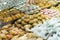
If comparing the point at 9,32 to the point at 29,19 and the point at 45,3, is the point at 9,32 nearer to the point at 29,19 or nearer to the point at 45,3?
the point at 29,19

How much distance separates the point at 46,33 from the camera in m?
1.93

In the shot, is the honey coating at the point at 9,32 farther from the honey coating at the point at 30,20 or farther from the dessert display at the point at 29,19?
the honey coating at the point at 30,20

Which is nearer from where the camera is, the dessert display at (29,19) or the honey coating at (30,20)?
the dessert display at (29,19)

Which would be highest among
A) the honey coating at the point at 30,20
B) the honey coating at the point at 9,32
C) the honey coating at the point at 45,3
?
the honey coating at the point at 45,3

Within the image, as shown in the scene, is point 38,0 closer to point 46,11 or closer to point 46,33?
point 46,11

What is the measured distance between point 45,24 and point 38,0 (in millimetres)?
1008

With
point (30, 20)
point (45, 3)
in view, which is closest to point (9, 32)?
point (30, 20)

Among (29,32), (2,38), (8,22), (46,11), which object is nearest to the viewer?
(2,38)

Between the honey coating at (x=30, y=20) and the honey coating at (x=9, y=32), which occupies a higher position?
the honey coating at (x=30, y=20)

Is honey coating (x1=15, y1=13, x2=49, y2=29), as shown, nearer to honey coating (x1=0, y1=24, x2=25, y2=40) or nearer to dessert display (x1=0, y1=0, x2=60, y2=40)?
dessert display (x1=0, y1=0, x2=60, y2=40)

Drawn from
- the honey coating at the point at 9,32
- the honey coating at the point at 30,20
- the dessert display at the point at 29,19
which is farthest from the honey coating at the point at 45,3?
the honey coating at the point at 9,32

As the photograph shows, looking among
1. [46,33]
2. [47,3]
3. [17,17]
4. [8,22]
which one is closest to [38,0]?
[47,3]

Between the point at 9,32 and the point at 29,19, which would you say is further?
the point at 29,19

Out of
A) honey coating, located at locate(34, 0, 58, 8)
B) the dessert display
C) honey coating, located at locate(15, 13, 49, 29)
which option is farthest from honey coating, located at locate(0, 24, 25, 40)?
honey coating, located at locate(34, 0, 58, 8)
